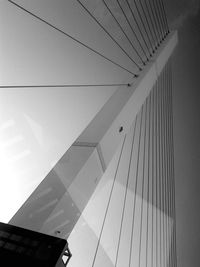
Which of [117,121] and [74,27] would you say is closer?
[117,121]

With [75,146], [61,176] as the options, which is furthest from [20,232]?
[75,146]

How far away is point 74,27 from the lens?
3143 millimetres

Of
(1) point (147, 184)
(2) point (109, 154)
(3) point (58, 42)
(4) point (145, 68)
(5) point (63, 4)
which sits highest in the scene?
(5) point (63, 4)

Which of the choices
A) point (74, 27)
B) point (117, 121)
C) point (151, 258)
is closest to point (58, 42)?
point (74, 27)

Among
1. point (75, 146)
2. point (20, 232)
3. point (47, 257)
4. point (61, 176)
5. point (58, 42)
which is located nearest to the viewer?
point (47, 257)

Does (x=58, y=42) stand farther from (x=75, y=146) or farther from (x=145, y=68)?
(x=75, y=146)

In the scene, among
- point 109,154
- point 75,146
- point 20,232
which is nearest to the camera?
point 20,232

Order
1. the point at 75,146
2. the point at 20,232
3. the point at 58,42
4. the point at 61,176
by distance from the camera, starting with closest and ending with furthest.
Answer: the point at 20,232 < the point at 61,176 < the point at 75,146 < the point at 58,42

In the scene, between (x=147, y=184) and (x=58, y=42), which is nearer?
(x=147, y=184)

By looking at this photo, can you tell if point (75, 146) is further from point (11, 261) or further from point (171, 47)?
point (171, 47)

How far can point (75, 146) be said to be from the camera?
1.62 meters

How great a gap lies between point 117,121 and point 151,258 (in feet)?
6.51

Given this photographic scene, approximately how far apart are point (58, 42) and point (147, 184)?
1881mm

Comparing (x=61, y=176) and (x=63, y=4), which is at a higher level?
(x=63, y=4)
